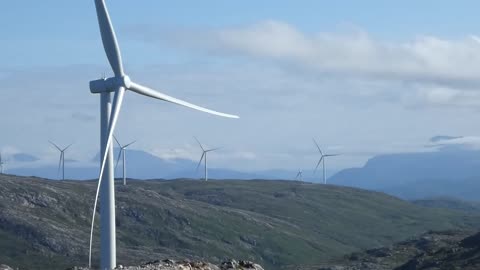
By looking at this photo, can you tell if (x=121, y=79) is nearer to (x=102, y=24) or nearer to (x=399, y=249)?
(x=102, y=24)

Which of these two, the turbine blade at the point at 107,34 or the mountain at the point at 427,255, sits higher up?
the turbine blade at the point at 107,34

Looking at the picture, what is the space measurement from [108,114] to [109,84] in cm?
236

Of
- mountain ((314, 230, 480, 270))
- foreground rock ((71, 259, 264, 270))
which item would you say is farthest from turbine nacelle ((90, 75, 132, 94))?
mountain ((314, 230, 480, 270))

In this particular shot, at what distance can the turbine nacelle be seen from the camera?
2746 inches

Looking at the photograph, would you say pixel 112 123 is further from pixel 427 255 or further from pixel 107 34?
pixel 427 255

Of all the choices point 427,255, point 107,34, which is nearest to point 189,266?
point 107,34

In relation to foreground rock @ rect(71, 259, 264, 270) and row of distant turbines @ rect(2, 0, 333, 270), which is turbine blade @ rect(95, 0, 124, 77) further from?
foreground rock @ rect(71, 259, 264, 270)

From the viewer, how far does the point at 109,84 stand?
229ft

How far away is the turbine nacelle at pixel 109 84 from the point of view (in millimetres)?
69750

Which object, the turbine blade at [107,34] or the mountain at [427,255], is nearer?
the turbine blade at [107,34]

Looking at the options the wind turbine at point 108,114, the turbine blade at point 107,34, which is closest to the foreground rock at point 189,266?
the wind turbine at point 108,114

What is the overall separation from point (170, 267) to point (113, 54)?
74.6ft

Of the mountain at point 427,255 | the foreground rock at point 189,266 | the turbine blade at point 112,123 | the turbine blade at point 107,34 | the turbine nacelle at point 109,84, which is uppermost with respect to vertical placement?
the turbine blade at point 107,34

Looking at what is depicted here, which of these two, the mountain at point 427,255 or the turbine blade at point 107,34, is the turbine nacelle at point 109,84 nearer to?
the turbine blade at point 107,34
